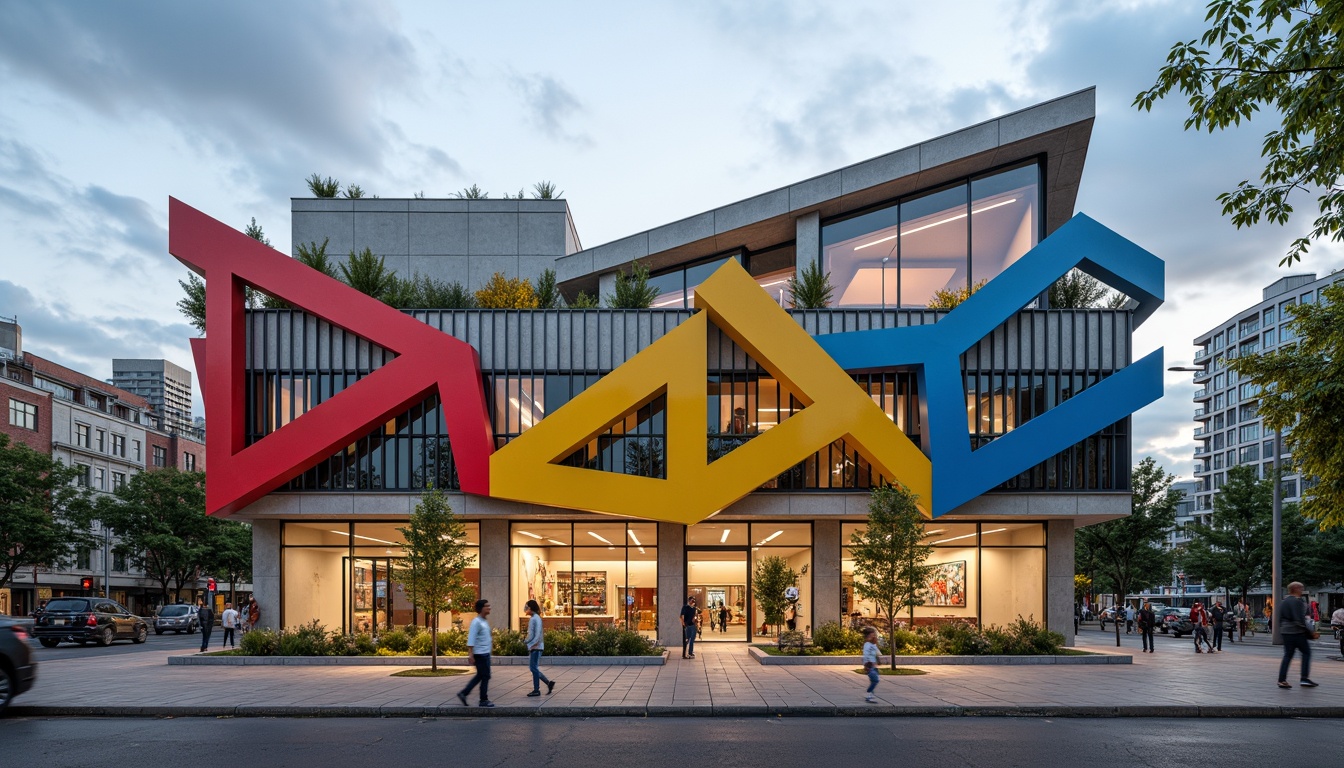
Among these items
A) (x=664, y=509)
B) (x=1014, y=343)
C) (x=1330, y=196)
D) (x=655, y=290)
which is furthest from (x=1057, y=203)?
(x=1330, y=196)

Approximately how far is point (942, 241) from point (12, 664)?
26.1 meters

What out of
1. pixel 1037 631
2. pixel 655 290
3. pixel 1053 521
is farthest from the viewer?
pixel 655 290

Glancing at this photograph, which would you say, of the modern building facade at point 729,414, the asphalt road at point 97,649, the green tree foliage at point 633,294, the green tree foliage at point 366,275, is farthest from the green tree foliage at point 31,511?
the green tree foliage at point 633,294

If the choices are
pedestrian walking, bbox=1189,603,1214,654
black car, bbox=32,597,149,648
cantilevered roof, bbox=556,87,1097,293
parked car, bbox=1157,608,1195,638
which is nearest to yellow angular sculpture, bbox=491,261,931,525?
cantilevered roof, bbox=556,87,1097,293

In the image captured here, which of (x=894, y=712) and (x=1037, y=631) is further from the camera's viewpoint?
(x=1037, y=631)

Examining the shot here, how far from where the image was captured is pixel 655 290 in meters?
30.1

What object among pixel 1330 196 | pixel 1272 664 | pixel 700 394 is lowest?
pixel 1272 664

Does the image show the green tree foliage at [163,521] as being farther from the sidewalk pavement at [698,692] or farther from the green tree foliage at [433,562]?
the green tree foliage at [433,562]

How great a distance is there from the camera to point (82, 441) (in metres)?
69.7

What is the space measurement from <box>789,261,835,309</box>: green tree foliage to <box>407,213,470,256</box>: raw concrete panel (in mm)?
15382

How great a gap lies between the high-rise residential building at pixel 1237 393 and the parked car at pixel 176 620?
3600 inches

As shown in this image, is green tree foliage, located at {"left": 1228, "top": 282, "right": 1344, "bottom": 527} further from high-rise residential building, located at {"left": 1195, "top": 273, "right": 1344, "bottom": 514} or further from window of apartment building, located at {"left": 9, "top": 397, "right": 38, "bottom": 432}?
high-rise residential building, located at {"left": 1195, "top": 273, "right": 1344, "bottom": 514}

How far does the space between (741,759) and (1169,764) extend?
4.88m

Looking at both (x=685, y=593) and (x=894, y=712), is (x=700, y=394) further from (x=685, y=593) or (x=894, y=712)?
(x=894, y=712)
